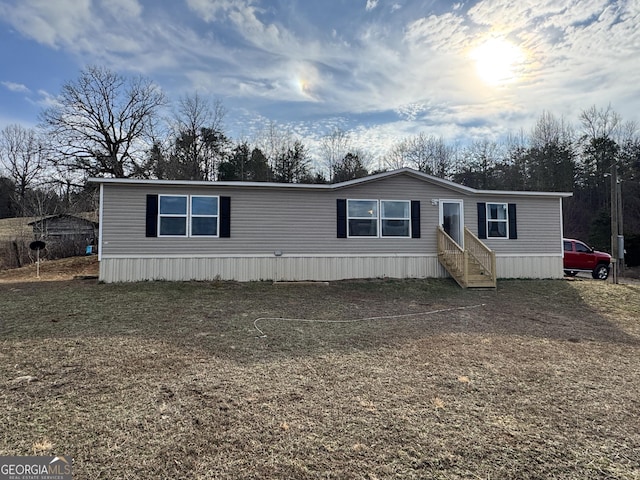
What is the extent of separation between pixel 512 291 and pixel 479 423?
840 cm

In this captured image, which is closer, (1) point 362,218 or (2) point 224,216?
(2) point 224,216

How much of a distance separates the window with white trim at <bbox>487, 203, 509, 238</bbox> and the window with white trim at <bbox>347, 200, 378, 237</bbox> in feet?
13.8

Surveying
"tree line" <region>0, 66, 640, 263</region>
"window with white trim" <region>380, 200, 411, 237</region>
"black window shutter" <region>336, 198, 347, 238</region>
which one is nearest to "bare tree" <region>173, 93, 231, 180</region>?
"tree line" <region>0, 66, 640, 263</region>

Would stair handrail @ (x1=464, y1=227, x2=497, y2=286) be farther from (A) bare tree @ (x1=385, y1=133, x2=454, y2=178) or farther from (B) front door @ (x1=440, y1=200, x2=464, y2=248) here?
(A) bare tree @ (x1=385, y1=133, x2=454, y2=178)

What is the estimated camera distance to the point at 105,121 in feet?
76.0

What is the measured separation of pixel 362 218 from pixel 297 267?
2.71 m

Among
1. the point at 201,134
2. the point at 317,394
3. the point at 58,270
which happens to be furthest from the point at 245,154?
the point at 317,394

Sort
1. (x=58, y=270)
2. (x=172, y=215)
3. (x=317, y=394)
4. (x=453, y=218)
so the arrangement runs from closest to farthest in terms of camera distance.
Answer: (x=317, y=394)
(x=172, y=215)
(x=453, y=218)
(x=58, y=270)

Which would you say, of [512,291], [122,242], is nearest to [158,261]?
[122,242]

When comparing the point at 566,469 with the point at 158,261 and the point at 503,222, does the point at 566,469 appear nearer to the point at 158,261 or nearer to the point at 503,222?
the point at 158,261

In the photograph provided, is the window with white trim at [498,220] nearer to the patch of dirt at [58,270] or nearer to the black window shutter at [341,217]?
the black window shutter at [341,217]

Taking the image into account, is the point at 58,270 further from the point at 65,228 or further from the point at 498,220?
the point at 498,220

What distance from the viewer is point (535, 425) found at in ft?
9.17

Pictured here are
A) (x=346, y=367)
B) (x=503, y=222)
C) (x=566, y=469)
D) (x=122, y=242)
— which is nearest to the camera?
(x=566, y=469)
